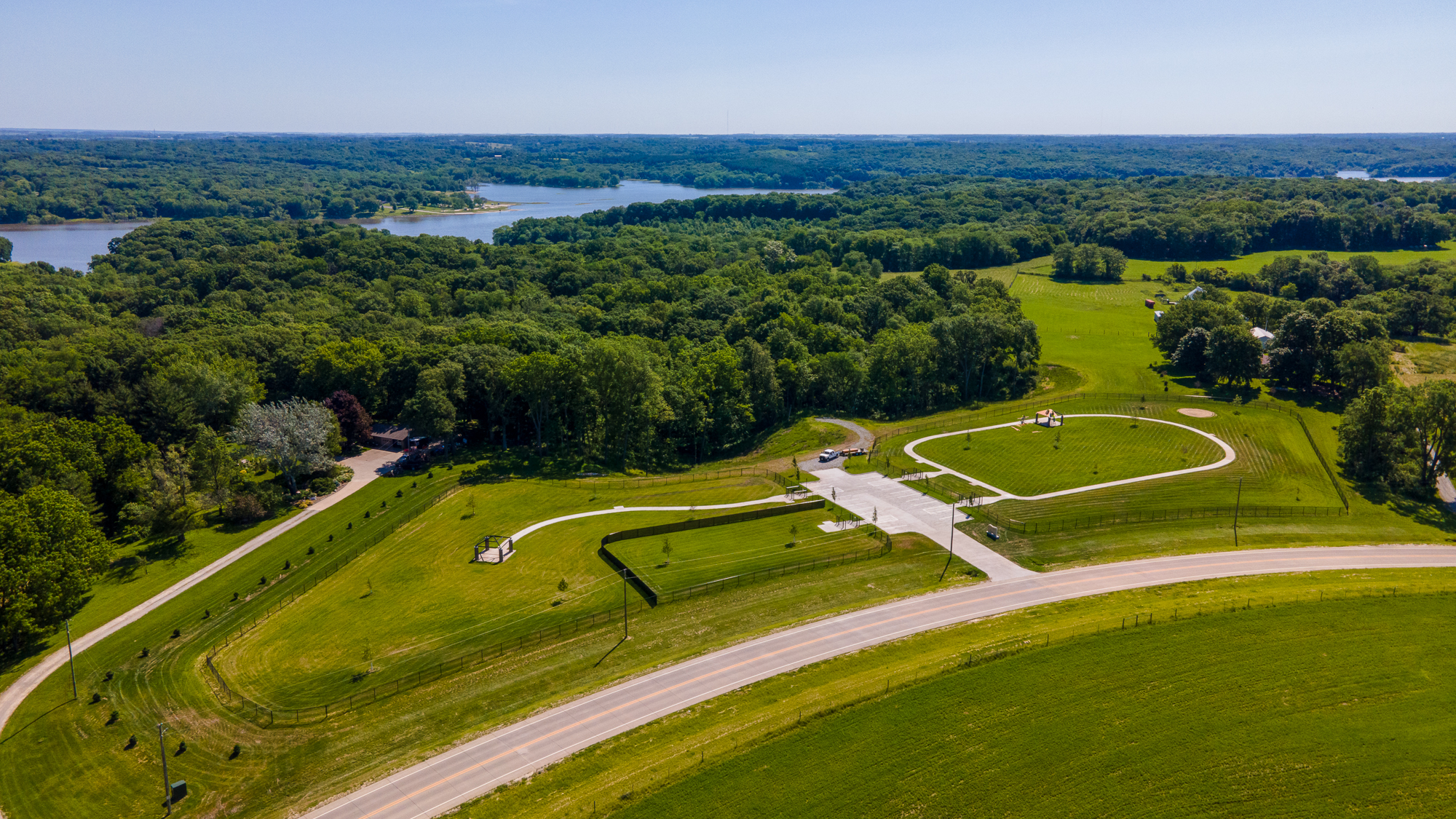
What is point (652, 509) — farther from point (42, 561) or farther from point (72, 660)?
point (42, 561)

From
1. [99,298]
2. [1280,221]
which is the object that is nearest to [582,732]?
[99,298]

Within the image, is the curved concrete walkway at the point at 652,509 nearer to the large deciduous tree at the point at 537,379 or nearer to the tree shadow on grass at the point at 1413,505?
the large deciduous tree at the point at 537,379

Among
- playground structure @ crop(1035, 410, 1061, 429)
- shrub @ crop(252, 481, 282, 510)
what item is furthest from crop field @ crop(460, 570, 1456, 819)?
shrub @ crop(252, 481, 282, 510)

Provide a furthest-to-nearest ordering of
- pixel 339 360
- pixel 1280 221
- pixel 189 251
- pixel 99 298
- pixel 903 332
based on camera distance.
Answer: pixel 1280 221 < pixel 189 251 < pixel 99 298 < pixel 903 332 < pixel 339 360

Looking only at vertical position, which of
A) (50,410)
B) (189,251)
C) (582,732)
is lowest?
(582,732)

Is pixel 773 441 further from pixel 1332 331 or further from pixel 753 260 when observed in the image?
pixel 753 260

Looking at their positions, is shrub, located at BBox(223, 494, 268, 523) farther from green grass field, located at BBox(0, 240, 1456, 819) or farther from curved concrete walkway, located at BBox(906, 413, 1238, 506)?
curved concrete walkway, located at BBox(906, 413, 1238, 506)

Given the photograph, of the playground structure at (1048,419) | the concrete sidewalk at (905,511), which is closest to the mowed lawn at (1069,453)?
the playground structure at (1048,419)
